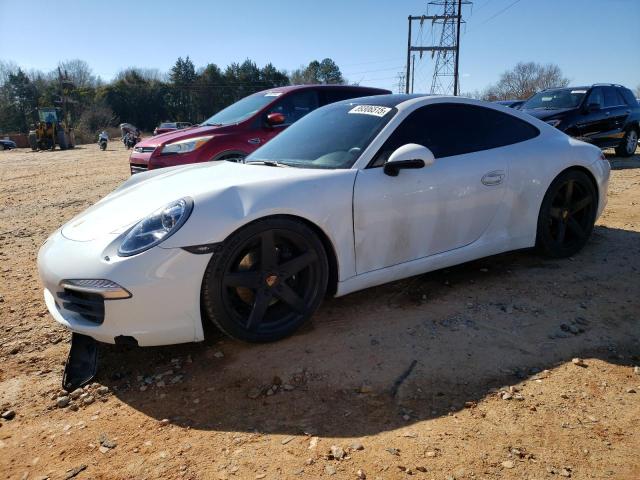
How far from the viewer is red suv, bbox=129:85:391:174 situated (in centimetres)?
631

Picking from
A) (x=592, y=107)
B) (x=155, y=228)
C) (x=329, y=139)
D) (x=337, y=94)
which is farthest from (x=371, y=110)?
(x=592, y=107)

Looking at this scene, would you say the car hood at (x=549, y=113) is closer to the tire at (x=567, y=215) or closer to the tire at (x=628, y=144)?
the tire at (x=628, y=144)

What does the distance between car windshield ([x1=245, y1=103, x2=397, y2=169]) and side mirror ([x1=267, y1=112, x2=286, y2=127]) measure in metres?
2.61

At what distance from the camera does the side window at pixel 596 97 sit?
1010cm

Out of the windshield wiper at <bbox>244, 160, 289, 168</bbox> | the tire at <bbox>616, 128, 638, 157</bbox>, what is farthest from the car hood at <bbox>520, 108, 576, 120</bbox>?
the windshield wiper at <bbox>244, 160, 289, 168</bbox>

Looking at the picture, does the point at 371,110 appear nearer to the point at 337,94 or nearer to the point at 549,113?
the point at 337,94

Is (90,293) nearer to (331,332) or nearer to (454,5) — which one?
(331,332)

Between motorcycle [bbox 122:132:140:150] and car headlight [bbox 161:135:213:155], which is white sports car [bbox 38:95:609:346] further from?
motorcycle [bbox 122:132:140:150]

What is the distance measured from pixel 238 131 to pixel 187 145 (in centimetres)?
71

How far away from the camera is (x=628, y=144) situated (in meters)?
11.1

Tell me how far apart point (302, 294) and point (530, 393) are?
1.35 meters

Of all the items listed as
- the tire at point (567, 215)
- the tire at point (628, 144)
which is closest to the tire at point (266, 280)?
the tire at point (567, 215)

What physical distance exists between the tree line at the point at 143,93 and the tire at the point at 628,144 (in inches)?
2293

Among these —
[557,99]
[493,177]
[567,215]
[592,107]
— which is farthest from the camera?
[557,99]
